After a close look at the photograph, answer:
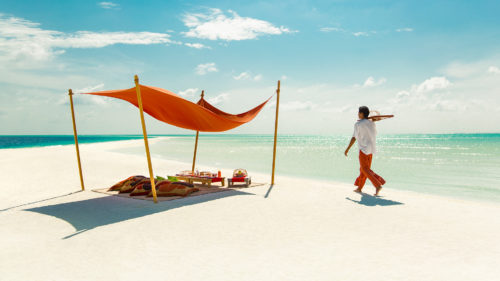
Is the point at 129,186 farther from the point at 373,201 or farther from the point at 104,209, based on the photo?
the point at 373,201

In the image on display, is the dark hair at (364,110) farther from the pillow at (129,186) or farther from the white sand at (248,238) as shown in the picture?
the pillow at (129,186)

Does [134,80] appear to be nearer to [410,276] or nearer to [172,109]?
[172,109]

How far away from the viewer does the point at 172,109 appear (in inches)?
247

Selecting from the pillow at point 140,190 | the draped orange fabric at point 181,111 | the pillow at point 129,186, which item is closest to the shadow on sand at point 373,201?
the draped orange fabric at point 181,111

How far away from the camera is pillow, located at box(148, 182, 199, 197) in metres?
5.40

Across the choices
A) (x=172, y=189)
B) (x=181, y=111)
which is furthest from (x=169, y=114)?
(x=172, y=189)

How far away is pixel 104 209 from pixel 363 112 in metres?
4.22

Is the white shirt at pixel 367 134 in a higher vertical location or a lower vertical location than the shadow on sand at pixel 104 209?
higher

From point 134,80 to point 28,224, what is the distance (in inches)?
85.6

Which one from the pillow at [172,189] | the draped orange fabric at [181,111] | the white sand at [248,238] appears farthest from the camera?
the pillow at [172,189]

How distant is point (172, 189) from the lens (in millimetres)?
5461

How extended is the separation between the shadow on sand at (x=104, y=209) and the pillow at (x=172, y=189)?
7.9 inches

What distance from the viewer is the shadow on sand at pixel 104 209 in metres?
3.93

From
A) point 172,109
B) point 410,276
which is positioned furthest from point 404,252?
point 172,109
